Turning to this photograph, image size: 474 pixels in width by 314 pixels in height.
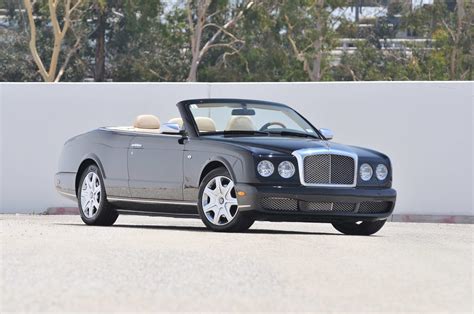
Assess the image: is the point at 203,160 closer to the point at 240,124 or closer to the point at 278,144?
the point at 278,144

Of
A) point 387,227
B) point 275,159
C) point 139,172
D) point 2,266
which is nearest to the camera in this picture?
point 2,266

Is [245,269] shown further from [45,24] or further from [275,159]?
[45,24]

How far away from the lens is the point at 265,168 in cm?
1294

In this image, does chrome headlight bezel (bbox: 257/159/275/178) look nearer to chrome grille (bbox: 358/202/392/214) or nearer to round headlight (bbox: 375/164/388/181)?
chrome grille (bbox: 358/202/392/214)

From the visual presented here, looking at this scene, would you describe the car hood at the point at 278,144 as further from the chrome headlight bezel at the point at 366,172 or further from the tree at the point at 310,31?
the tree at the point at 310,31

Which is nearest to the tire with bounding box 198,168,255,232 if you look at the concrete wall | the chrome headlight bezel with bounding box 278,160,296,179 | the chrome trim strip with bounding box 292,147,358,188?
the chrome headlight bezel with bounding box 278,160,296,179

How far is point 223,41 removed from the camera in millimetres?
58875

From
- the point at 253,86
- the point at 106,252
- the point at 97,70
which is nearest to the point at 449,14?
the point at 97,70

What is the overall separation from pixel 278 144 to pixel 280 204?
68 cm

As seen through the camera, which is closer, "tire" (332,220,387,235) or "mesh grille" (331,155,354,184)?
"mesh grille" (331,155,354,184)

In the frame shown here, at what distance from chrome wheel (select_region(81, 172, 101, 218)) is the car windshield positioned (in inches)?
55.1

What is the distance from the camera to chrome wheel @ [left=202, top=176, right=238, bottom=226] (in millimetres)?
13039

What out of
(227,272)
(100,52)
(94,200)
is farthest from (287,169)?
(100,52)

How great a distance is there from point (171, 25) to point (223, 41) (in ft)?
15.6
